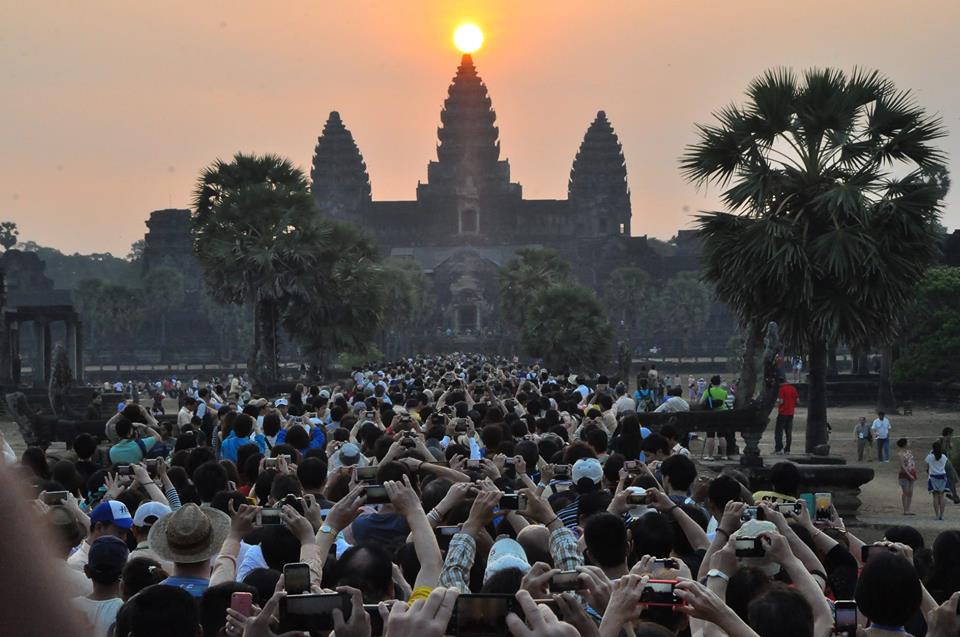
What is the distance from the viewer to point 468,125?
14825 centimetres

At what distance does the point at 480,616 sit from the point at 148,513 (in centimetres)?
461

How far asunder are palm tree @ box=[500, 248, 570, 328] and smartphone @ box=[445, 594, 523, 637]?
7194cm

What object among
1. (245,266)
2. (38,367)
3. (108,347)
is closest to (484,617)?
(245,266)

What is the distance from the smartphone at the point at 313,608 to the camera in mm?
3348

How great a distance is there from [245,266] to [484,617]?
122 feet

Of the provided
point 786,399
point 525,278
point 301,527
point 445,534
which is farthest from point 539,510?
point 525,278

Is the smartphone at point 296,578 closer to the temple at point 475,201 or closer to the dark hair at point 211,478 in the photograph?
the dark hair at point 211,478

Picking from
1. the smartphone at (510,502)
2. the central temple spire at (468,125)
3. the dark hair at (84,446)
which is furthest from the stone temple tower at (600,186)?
the smartphone at (510,502)

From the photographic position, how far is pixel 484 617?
3.17 m

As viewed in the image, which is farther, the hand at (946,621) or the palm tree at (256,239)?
the palm tree at (256,239)

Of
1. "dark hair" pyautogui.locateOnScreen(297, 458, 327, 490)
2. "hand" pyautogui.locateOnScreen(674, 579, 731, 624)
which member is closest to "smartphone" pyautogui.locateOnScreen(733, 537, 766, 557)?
"hand" pyautogui.locateOnScreen(674, 579, 731, 624)

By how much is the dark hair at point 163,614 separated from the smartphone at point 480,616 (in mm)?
999

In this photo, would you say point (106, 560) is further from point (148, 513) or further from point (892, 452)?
point (892, 452)

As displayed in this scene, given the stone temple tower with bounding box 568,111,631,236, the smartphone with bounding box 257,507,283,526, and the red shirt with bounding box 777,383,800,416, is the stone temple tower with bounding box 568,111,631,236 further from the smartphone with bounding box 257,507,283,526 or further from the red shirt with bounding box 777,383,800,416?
the smartphone with bounding box 257,507,283,526
